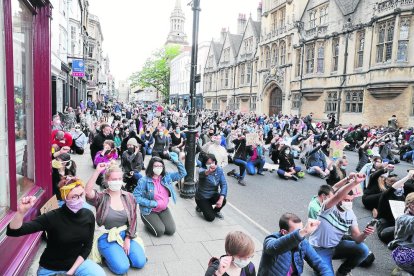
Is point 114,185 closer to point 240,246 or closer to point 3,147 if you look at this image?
point 3,147

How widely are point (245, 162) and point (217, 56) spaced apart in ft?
148

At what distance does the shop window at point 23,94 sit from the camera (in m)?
4.17

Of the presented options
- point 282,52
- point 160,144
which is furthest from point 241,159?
point 282,52

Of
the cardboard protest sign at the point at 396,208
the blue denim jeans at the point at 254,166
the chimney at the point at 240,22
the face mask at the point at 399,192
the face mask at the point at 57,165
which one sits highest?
the chimney at the point at 240,22

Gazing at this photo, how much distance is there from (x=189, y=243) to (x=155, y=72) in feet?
232

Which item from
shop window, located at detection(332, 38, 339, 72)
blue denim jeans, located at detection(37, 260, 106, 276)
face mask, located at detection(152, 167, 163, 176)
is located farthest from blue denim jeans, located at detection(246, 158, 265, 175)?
shop window, located at detection(332, 38, 339, 72)

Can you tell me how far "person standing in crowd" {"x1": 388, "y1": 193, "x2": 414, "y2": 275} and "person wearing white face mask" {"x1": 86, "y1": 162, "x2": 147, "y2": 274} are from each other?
3.35 meters

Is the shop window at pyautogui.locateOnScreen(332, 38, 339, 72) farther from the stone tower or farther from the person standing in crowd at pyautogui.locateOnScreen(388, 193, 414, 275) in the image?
the stone tower

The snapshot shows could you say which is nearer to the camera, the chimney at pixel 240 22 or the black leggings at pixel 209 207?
the black leggings at pixel 209 207

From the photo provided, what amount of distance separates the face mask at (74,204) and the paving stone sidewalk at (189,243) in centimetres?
136

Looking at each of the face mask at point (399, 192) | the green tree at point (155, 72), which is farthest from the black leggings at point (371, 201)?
the green tree at point (155, 72)

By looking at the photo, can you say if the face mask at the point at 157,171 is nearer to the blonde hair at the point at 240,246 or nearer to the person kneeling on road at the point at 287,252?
the person kneeling on road at the point at 287,252

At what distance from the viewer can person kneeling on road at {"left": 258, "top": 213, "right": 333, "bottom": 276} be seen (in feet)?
10.0

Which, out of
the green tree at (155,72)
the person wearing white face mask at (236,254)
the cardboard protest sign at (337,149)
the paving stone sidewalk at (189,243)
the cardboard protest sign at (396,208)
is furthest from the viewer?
the green tree at (155,72)
